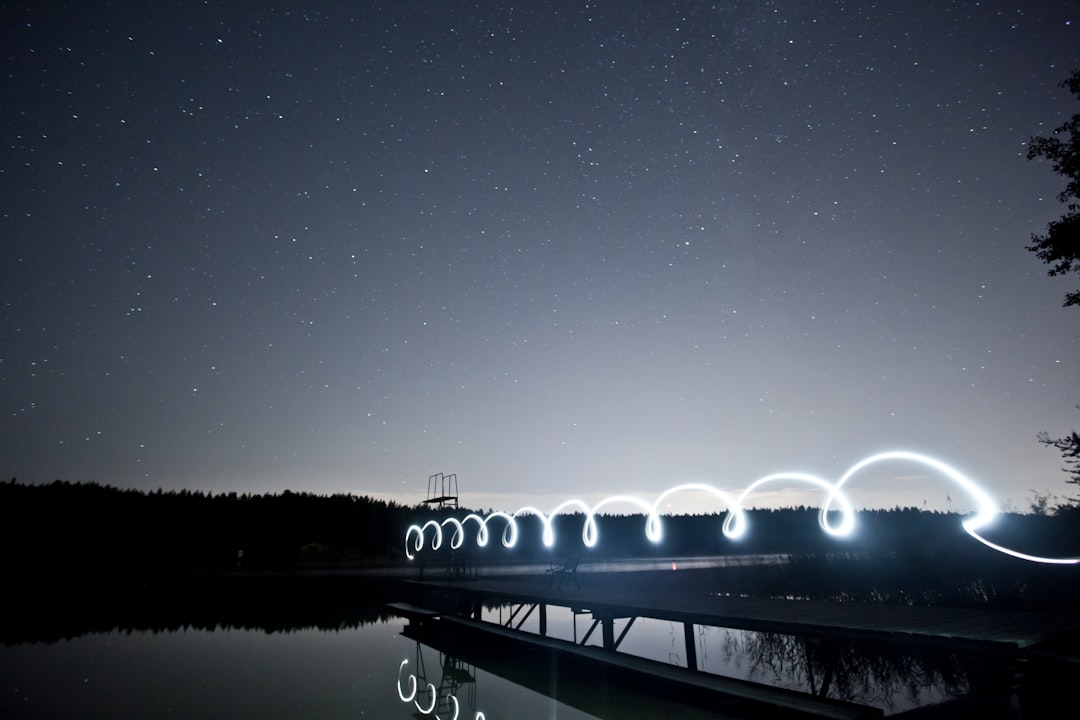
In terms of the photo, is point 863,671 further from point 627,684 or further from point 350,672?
point 350,672

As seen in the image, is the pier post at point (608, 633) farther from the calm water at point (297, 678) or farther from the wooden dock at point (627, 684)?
the calm water at point (297, 678)

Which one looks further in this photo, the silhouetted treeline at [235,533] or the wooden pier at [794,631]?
the silhouetted treeline at [235,533]

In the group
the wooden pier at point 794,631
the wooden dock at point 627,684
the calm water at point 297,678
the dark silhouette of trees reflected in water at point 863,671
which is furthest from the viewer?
the dark silhouette of trees reflected in water at point 863,671

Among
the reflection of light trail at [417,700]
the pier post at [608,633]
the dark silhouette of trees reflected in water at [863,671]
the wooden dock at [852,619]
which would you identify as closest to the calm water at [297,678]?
the reflection of light trail at [417,700]

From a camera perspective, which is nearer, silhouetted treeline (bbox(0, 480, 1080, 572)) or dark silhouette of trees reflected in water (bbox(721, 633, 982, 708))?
dark silhouette of trees reflected in water (bbox(721, 633, 982, 708))

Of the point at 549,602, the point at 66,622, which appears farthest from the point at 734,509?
the point at 66,622

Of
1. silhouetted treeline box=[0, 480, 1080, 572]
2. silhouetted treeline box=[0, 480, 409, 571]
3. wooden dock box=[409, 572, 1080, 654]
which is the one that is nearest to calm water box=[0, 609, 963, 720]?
wooden dock box=[409, 572, 1080, 654]

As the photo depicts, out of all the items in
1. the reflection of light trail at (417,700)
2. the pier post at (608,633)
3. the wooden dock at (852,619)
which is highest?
the wooden dock at (852,619)

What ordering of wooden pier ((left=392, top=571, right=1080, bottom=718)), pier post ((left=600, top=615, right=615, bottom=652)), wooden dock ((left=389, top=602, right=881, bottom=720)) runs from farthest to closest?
pier post ((left=600, top=615, right=615, bottom=652)) < wooden dock ((left=389, top=602, right=881, bottom=720)) < wooden pier ((left=392, top=571, right=1080, bottom=718))

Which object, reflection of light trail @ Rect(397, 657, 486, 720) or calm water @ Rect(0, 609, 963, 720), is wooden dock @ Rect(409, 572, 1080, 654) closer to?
calm water @ Rect(0, 609, 963, 720)

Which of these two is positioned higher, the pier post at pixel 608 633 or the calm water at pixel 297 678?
the pier post at pixel 608 633

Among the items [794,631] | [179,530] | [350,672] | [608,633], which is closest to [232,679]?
[350,672]

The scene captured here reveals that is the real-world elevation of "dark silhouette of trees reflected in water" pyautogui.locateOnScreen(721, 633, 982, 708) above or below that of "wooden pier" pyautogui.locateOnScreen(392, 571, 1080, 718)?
below

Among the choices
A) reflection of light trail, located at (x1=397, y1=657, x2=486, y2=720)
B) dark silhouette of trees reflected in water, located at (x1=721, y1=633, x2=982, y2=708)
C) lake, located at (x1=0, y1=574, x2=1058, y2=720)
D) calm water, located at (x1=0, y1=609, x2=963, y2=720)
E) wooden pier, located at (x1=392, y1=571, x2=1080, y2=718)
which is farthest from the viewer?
dark silhouette of trees reflected in water, located at (x1=721, y1=633, x2=982, y2=708)
